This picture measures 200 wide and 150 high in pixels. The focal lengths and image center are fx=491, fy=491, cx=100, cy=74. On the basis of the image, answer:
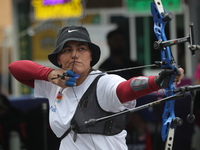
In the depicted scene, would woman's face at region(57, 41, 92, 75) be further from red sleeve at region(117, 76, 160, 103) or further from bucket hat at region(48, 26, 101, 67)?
red sleeve at region(117, 76, 160, 103)

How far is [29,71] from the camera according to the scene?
10.0 feet

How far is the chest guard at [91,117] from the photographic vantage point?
262cm

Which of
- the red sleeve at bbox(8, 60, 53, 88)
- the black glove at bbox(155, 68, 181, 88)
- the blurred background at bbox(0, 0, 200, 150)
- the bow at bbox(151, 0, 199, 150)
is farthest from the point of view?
the blurred background at bbox(0, 0, 200, 150)

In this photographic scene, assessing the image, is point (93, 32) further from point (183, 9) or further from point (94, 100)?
point (94, 100)

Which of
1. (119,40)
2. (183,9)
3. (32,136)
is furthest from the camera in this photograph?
(183,9)

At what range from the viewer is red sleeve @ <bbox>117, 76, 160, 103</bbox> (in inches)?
91.7

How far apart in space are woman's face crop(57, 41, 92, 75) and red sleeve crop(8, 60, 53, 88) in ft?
0.70

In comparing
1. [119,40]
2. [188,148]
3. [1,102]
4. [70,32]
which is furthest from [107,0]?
[70,32]

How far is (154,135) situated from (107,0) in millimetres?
2086

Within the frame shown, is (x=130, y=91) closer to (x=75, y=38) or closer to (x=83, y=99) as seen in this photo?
(x=83, y=99)

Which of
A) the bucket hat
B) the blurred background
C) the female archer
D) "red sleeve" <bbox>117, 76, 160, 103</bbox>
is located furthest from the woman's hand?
the blurred background

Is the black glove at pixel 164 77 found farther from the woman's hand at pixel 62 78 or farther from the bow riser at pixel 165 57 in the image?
the woman's hand at pixel 62 78

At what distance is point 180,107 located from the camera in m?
4.09

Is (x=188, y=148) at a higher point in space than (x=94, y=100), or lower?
lower
